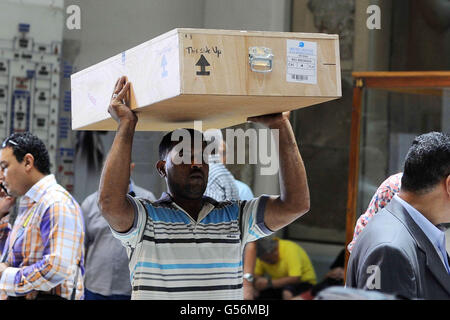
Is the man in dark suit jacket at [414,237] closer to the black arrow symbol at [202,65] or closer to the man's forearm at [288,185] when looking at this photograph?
the man's forearm at [288,185]

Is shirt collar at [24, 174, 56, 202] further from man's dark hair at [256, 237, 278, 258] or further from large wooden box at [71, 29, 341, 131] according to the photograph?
man's dark hair at [256, 237, 278, 258]

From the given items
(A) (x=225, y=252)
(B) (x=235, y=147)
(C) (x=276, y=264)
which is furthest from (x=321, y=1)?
(A) (x=225, y=252)

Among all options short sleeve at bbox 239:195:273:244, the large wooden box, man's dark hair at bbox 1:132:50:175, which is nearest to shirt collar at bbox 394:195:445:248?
the large wooden box

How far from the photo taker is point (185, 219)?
9.86 ft

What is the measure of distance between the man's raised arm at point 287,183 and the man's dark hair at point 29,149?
4.89 feet

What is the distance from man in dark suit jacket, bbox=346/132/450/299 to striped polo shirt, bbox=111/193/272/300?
0.57 metres

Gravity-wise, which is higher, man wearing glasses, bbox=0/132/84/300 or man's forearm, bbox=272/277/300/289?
man wearing glasses, bbox=0/132/84/300

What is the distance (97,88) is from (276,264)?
3.78 metres

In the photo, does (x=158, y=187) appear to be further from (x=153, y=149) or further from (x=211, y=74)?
(x=211, y=74)

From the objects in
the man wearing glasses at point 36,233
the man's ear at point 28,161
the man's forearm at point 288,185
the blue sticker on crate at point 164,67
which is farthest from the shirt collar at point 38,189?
the blue sticker on crate at point 164,67

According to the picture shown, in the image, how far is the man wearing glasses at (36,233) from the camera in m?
3.73

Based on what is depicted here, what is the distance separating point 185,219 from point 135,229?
0.22 m

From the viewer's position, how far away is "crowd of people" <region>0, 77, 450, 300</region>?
97.3 inches

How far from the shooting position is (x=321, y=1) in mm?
6902
